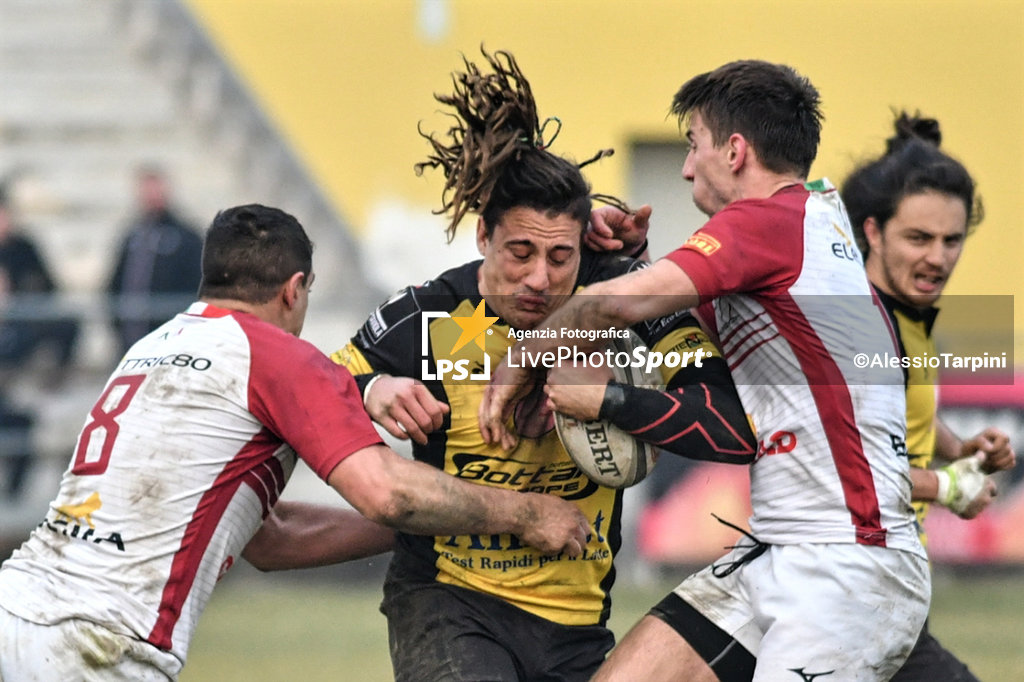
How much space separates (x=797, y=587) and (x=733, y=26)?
12.5m

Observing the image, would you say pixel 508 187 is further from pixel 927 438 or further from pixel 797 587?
pixel 927 438

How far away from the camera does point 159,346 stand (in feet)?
14.9

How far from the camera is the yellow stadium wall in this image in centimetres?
1590

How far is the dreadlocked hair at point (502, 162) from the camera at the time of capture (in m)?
4.82

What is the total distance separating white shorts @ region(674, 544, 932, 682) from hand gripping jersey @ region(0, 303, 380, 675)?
127 cm

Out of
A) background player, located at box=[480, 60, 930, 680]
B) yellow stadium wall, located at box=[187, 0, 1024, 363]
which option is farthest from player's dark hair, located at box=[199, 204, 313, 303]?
yellow stadium wall, located at box=[187, 0, 1024, 363]

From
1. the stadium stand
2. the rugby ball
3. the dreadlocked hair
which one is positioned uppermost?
the stadium stand

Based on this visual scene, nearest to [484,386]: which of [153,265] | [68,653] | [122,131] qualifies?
[68,653]

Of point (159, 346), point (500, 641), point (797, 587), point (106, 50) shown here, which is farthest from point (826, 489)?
point (106, 50)

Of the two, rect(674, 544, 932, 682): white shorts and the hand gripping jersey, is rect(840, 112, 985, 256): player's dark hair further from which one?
the hand gripping jersey

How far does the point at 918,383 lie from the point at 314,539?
2.28 meters

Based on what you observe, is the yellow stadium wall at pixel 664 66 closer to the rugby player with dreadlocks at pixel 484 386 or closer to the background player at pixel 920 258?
the background player at pixel 920 258

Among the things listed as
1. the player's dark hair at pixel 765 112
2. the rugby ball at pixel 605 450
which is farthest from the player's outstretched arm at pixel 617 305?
the player's dark hair at pixel 765 112

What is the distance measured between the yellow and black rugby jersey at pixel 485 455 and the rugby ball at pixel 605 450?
285mm
